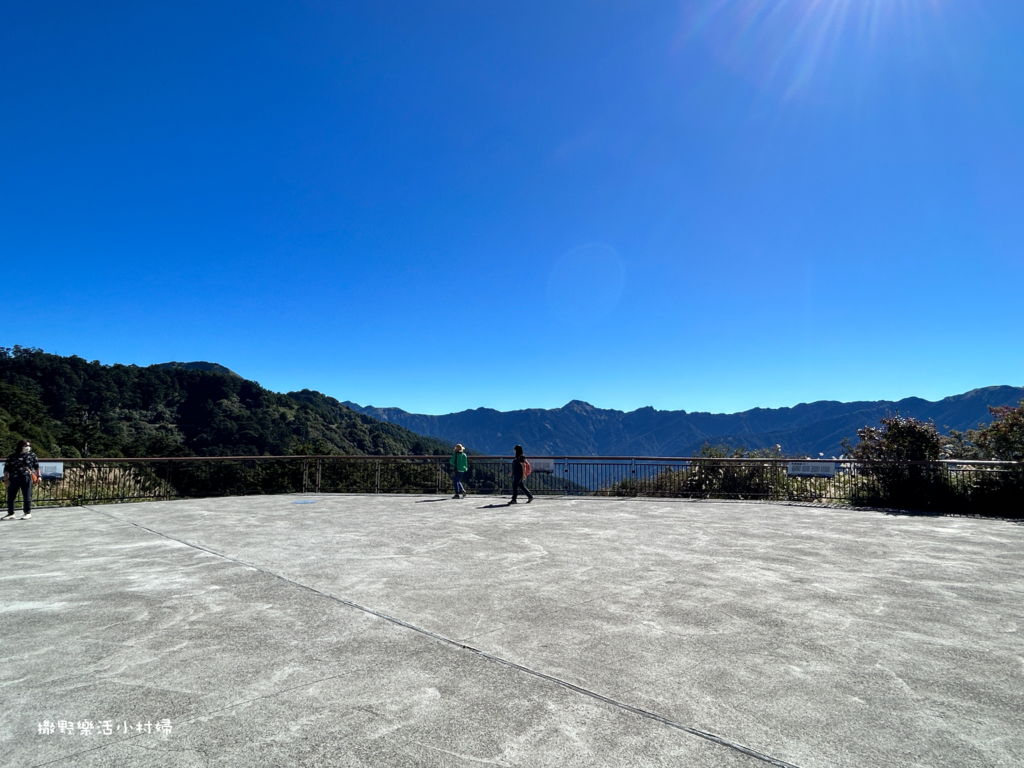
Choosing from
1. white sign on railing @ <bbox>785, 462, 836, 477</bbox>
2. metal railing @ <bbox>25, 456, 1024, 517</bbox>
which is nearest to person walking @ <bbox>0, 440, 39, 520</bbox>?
metal railing @ <bbox>25, 456, 1024, 517</bbox>

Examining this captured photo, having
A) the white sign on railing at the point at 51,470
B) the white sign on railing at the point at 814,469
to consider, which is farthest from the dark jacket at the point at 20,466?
the white sign on railing at the point at 814,469

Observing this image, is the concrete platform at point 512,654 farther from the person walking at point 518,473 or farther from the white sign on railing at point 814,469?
the person walking at point 518,473

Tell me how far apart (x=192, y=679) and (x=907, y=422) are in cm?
1814

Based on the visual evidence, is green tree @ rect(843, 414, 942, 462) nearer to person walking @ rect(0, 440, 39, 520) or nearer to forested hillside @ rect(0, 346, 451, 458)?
person walking @ rect(0, 440, 39, 520)

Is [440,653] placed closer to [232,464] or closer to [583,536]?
[583,536]

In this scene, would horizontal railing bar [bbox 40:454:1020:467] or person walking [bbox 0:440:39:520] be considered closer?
person walking [bbox 0:440:39:520]

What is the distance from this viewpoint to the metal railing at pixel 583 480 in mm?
14477

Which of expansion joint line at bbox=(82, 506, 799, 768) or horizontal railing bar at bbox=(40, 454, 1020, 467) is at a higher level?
horizontal railing bar at bbox=(40, 454, 1020, 467)

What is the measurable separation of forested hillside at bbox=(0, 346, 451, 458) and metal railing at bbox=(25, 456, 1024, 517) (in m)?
56.2

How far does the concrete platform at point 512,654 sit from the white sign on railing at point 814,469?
6765 millimetres

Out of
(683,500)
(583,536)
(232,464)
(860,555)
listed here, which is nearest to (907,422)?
(683,500)

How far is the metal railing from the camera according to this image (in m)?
14.5

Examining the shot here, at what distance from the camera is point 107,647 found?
4.65 meters

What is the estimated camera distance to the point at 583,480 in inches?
719
